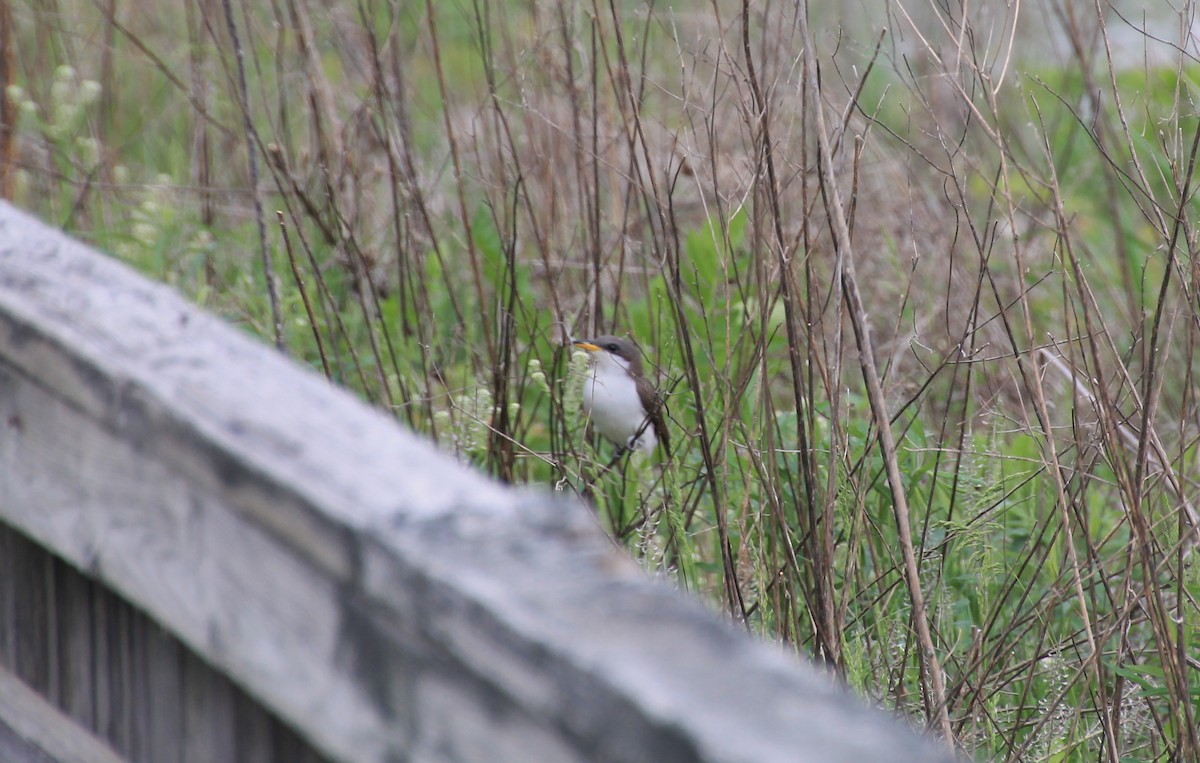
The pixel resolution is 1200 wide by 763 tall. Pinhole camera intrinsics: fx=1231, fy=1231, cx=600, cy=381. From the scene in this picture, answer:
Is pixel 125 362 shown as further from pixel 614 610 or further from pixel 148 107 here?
pixel 148 107

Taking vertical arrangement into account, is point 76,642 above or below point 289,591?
below

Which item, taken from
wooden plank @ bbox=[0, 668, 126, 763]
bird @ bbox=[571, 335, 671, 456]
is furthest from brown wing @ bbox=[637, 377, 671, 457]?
wooden plank @ bbox=[0, 668, 126, 763]

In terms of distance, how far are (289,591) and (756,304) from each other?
2654 millimetres

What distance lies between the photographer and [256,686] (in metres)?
0.75

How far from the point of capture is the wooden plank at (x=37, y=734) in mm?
981

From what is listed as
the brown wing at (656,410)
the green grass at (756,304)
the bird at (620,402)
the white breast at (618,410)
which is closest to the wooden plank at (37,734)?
the green grass at (756,304)

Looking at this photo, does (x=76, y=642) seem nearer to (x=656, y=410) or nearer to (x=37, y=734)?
(x=37, y=734)

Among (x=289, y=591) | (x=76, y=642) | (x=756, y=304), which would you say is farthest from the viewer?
(x=756, y=304)

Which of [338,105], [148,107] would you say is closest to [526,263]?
[338,105]

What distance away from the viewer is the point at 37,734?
40.5 inches

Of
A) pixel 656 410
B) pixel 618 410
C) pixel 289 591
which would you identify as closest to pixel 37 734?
pixel 289 591

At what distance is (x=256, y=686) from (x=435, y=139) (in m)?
4.58

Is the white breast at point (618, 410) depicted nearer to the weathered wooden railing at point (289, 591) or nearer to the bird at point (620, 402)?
the bird at point (620, 402)

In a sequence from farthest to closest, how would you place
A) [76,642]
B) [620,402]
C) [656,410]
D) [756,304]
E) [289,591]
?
[620,402], [756,304], [656,410], [76,642], [289,591]
